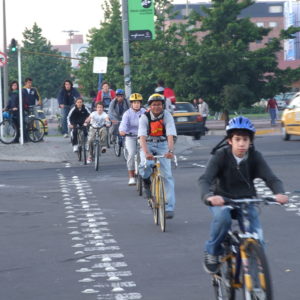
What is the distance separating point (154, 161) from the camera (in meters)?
13.0

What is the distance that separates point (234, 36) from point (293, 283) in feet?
131

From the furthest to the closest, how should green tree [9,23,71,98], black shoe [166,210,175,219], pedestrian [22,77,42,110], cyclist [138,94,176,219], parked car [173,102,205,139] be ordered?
green tree [9,23,71,98]
parked car [173,102,205,139]
pedestrian [22,77,42,110]
cyclist [138,94,176,219]
black shoe [166,210,175,219]

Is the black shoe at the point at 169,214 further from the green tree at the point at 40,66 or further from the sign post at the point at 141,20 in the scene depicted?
the green tree at the point at 40,66

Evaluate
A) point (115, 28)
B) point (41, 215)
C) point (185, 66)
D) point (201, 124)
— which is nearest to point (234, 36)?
point (185, 66)

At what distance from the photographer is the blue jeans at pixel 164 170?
479 inches

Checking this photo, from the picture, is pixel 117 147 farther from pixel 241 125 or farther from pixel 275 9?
pixel 275 9

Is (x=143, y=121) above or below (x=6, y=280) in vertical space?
above

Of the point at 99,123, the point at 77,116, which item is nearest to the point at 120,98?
the point at 99,123

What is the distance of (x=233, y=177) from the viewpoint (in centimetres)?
668

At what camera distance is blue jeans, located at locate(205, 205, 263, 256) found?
6.52 metres

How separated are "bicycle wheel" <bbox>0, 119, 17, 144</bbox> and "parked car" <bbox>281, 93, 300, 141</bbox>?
832cm

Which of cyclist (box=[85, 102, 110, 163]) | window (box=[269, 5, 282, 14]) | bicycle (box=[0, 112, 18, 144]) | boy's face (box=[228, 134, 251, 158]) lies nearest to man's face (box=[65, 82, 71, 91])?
bicycle (box=[0, 112, 18, 144])

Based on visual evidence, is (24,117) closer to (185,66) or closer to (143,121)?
(143,121)

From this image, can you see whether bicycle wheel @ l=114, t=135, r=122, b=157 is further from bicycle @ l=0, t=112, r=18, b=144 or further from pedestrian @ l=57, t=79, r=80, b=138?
bicycle @ l=0, t=112, r=18, b=144
